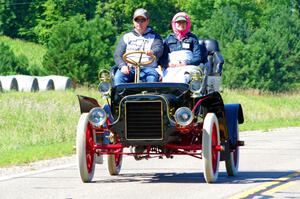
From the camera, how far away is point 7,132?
2595 cm

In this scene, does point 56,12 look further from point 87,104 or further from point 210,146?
point 210,146

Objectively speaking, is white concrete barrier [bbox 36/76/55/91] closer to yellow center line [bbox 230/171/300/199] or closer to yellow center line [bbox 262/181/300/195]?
yellow center line [bbox 230/171/300/199]

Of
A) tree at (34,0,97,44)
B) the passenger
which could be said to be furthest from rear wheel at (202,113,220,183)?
tree at (34,0,97,44)

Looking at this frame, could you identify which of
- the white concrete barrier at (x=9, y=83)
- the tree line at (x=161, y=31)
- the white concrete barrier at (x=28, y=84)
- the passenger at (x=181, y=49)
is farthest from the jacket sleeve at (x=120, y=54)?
the tree line at (x=161, y=31)

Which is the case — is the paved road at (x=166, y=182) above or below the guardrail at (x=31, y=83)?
above

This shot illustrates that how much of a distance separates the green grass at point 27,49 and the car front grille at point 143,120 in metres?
90.6

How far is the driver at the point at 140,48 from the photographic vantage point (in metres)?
13.8

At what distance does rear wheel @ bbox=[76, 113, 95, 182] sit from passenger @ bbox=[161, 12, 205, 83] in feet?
4.56

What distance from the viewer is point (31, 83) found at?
5350 centimetres

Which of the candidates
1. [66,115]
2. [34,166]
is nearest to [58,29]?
[66,115]

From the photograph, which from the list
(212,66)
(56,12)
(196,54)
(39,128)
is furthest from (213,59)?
(56,12)

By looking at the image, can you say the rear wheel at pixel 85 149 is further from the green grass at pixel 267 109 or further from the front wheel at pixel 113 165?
the green grass at pixel 267 109

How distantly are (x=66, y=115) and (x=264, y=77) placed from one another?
65.3m

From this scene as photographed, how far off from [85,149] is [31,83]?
41098 millimetres
